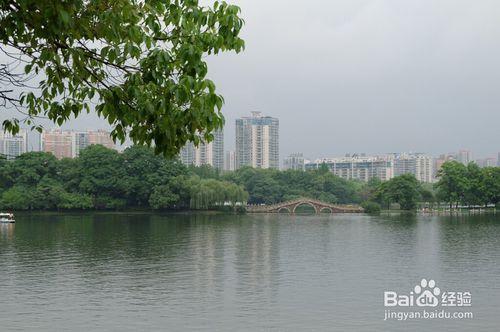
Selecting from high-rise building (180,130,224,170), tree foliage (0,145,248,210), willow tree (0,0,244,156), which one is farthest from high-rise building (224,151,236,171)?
willow tree (0,0,244,156)

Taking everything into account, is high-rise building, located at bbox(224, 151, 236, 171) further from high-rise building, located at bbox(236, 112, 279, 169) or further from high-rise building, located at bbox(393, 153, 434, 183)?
high-rise building, located at bbox(393, 153, 434, 183)

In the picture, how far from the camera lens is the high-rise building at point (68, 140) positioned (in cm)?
9028

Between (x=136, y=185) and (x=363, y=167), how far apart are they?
103583mm

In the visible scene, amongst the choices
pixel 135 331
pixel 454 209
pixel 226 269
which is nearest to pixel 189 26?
pixel 135 331

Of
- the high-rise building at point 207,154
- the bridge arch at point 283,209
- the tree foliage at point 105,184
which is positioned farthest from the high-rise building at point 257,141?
the tree foliage at point 105,184

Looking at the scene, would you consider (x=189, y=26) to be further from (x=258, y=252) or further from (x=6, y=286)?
(x=258, y=252)

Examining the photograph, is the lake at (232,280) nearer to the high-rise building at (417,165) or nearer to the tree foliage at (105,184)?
the tree foliage at (105,184)

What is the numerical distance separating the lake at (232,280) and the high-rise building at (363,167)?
121 metres

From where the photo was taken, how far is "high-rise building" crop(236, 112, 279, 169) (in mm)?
136625

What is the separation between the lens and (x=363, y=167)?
156 m

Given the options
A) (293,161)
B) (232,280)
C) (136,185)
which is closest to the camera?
(232,280)

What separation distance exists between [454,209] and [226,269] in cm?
5795

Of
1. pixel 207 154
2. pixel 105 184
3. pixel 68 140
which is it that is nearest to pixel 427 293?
pixel 105 184

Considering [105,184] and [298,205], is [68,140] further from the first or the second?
[298,205]
